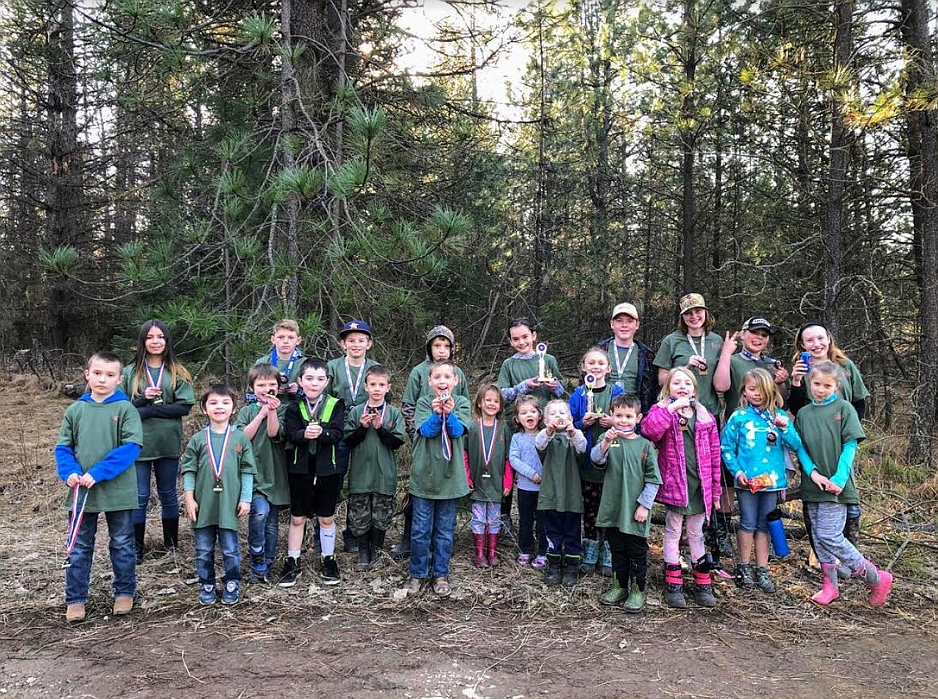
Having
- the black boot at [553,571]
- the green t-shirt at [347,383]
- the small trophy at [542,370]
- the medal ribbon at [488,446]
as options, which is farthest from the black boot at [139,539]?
the small trophy at [542,370]

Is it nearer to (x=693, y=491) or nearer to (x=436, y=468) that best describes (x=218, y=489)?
(x=436, y=468)

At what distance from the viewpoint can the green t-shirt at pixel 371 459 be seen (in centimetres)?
514

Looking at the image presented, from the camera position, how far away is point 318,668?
366 centimetres

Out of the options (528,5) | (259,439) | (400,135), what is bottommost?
(259,439)

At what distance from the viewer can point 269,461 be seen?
5.00 m

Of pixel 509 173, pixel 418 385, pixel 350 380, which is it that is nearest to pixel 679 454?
pixel 418 385

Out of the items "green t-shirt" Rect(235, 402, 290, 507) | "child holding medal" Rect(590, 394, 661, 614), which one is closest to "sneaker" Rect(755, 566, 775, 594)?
"child holding medal" Rect(590, 394, 661, 614)

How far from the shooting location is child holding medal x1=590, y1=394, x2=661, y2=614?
4.47 m

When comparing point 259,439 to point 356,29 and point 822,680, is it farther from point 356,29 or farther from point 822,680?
point 356,29

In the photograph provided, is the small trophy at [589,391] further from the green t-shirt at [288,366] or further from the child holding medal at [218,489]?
the child holding medal at [218,489]

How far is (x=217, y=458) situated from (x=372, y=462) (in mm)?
1228

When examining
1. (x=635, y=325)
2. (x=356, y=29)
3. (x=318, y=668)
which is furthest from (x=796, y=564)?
(x=356, y=29)

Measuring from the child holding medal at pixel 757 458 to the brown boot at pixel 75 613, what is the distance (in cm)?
483

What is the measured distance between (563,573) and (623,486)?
0.98 metres
